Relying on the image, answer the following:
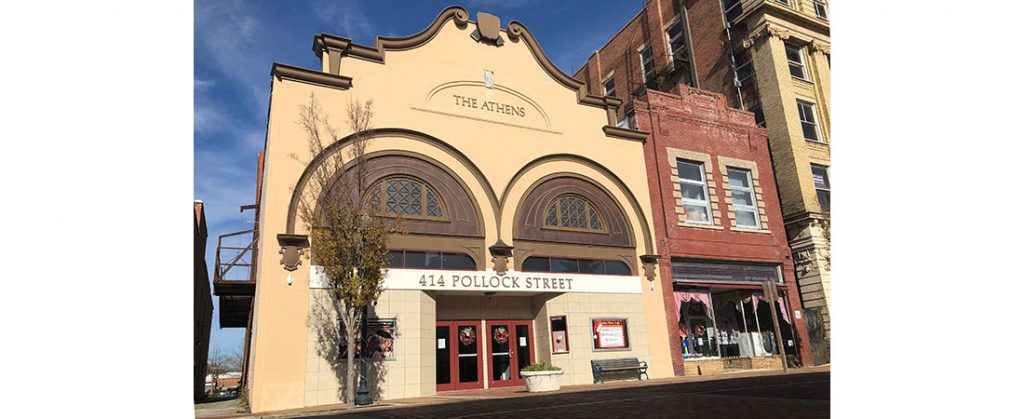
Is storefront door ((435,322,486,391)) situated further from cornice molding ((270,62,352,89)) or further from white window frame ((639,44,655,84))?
white window frame ((639,44,655,84))

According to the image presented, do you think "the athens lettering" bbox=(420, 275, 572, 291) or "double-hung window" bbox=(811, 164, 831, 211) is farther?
"double-hung window" bbox=(811, 164, 831, 211)

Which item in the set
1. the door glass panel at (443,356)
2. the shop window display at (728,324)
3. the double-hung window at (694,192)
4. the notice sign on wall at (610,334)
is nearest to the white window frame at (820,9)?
the double-hung window at (694,192)

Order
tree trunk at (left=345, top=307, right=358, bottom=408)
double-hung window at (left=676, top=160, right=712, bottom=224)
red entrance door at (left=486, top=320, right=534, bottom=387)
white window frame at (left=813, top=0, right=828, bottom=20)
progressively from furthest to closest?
white window frame at (left=813, top=0, right=828, bottom=20), double-hung window at (left=676, top=160, right=712, bottom=224), red entrance door at (left=486, top=320, right=534, bottom=387), tree trunk at (left=345, top=307, right=358, bottom=408)

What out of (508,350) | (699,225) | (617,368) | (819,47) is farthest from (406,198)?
(819,47)

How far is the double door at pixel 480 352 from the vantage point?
58.1 feet

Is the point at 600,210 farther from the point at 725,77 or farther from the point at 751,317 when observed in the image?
the point at 725,77

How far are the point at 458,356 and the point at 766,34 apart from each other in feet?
67.3

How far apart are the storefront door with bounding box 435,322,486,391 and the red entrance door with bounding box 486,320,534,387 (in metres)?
0.38

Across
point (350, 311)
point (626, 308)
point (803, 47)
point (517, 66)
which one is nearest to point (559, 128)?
point (517, 66)

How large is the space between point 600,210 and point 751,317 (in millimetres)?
8018

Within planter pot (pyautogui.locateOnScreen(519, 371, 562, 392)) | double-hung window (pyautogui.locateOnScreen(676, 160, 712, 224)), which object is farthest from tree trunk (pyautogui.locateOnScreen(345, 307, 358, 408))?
double-hung window (pyautogui.locateOnScreen(676, 160, 712, 224))

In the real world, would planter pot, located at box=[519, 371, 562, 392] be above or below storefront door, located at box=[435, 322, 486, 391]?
below

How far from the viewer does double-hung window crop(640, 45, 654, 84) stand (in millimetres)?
33875

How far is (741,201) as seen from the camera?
81.3 ft
